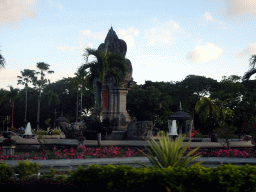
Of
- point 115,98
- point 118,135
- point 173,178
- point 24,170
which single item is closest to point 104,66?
point 115,98

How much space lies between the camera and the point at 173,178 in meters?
6.05

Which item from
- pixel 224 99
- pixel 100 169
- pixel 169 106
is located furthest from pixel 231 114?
pixel 100 169

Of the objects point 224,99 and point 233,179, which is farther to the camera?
point 224,99

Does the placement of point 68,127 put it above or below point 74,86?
below

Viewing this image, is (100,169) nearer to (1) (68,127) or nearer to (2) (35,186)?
(2) (35,186)

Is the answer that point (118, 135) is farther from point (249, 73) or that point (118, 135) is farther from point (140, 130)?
point (249, 73)

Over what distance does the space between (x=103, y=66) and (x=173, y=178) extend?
16683 millimetres

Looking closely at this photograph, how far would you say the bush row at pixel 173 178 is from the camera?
5.89 meters

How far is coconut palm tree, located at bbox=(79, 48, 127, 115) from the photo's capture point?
22391 millimetres

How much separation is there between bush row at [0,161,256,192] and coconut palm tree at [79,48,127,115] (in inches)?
624

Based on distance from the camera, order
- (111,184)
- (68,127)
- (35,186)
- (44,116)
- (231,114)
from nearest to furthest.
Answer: (35,186), (111,184), (68,127), (231,114), (44,116)

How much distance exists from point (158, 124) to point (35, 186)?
48.4 m

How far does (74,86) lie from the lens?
5475 centimetres

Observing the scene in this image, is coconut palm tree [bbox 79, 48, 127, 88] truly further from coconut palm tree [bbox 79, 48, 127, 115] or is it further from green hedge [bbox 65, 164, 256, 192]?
green hedge [bbox 65, 164, 256, 192]
